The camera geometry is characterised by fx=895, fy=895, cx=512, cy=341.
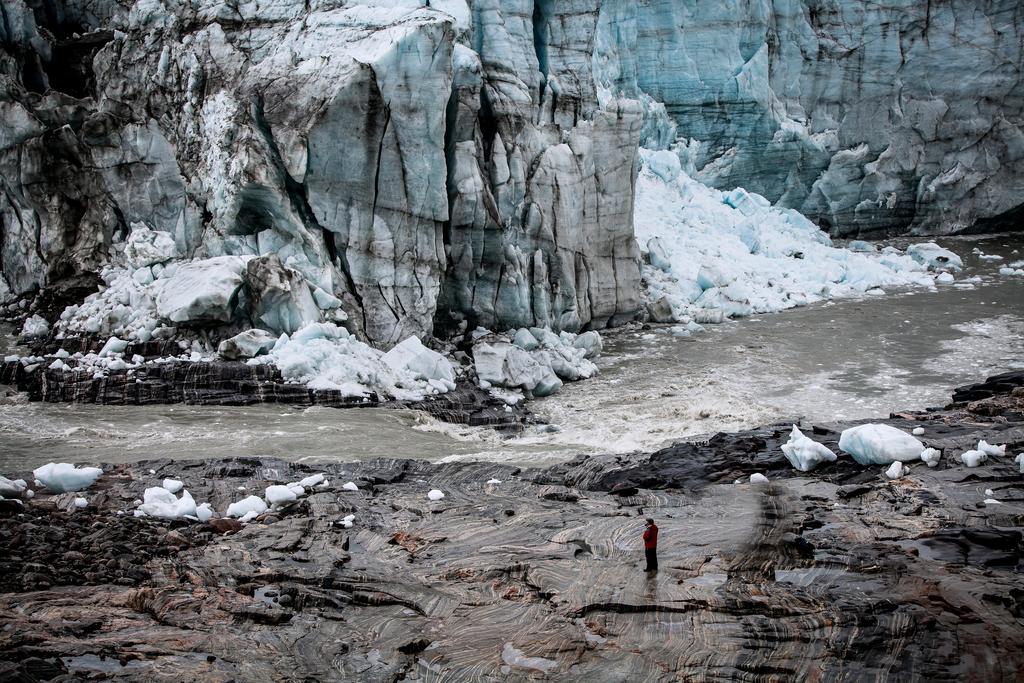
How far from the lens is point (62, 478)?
822 cm

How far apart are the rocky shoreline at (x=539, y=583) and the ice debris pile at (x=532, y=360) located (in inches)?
266

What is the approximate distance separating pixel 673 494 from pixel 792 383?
799cm

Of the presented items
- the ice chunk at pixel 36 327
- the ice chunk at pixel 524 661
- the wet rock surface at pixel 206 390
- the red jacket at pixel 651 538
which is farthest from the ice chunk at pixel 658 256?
the ice chunk at pixel 524 661

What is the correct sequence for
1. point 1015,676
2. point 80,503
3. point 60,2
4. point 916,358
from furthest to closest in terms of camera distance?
point 60,2, point 916,358, point 80,503, point 1015,676

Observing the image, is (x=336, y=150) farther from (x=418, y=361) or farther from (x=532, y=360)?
(x=532, y=360)

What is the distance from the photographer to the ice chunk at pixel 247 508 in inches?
302

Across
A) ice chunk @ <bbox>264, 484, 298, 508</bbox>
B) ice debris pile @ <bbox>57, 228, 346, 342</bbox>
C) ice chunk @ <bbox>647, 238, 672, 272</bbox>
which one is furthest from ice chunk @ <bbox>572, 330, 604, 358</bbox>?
ice chunk @ <bbox>264, 484, 298, 508</bbox>

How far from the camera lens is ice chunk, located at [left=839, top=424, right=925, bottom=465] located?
320 inches

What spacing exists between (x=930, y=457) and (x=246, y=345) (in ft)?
Answer: 33.3

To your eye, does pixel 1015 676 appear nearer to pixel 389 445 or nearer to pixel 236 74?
pixel 389 445

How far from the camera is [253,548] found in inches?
271

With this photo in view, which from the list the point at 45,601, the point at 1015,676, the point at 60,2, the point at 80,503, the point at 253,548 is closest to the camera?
the point at 1015,676

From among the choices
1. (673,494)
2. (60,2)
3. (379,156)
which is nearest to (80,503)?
→ (673,494)

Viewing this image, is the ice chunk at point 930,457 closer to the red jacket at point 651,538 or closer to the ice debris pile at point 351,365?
the red jacket at point 651,538
